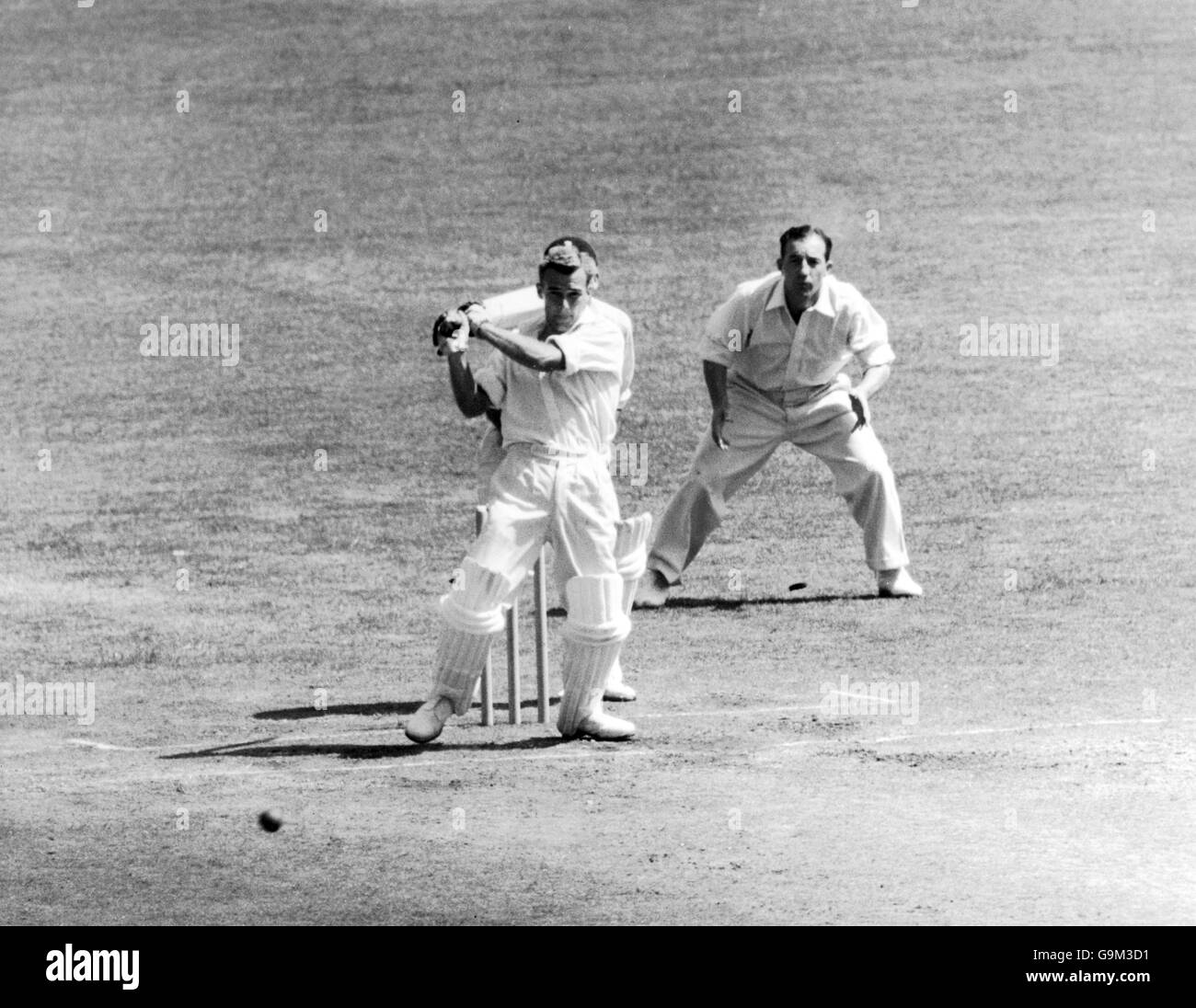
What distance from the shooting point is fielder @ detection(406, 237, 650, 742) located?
10359 mm

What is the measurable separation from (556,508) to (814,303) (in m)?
3.94

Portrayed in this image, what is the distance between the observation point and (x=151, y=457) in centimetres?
1931

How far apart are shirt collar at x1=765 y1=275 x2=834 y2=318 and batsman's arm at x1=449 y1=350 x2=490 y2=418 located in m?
3.69

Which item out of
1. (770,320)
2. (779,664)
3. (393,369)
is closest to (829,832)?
(779,664)

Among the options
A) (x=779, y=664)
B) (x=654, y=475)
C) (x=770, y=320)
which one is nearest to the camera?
(x=779, y=664)

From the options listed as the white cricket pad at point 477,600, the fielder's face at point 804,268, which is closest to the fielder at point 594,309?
the white cricket pad at point 477,600

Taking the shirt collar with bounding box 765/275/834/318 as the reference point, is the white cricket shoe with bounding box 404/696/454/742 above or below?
below

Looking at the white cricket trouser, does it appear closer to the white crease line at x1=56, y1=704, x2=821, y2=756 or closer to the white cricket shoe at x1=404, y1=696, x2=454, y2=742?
the white crease line at x1=56, y1=704, x2=821, y2=756

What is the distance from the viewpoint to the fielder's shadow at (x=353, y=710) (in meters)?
11.7

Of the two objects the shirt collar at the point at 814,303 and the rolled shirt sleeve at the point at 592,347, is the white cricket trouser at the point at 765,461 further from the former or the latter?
the rolled shirt sleeve at the point at 592,347

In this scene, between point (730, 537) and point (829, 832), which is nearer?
point (829, 832)

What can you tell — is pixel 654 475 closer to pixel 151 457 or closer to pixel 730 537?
pixel 730 537

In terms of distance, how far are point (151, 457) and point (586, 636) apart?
31.3ft

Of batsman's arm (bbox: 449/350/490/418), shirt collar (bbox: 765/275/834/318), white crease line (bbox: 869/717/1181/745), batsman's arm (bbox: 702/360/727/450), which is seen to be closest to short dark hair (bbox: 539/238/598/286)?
batsman's arm (bbox: 449/350/490/418)
